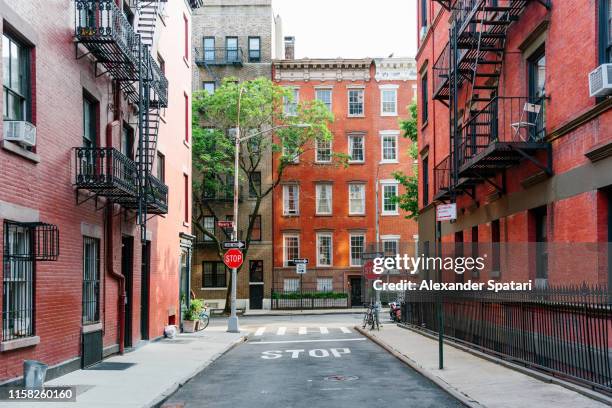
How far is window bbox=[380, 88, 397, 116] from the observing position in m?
54.9

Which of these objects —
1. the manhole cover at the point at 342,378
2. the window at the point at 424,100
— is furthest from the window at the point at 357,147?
the manhole cover at the point at 342,378

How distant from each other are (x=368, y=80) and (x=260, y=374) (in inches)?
1640

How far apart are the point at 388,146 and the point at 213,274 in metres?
16.0

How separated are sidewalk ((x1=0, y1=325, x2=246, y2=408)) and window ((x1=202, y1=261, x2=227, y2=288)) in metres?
29.4

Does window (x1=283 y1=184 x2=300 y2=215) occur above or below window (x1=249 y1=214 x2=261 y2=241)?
above

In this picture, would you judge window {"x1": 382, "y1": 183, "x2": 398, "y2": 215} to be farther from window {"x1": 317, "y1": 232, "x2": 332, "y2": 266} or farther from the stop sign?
the stop sign

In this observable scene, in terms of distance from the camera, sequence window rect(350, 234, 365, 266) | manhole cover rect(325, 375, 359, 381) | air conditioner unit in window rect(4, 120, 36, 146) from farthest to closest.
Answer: window rect(350, 234, 365, 266), manhole cover rect(325, 375, 359, 381), air conditioner unit in window rect(4, 120, 36, 146)

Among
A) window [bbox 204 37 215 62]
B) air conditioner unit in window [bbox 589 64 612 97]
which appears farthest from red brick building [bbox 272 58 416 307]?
air conditioner unit in window [bbox 589 64 612 97]

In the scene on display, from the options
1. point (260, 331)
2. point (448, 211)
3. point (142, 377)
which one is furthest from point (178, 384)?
point (260, 331)

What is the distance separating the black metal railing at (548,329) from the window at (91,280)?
809cm

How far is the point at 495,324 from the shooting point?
1705 centimetres

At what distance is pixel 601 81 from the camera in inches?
480

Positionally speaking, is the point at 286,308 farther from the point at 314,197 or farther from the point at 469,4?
the point at 469,4

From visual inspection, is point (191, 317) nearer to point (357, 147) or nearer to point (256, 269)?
point (256, 269)
